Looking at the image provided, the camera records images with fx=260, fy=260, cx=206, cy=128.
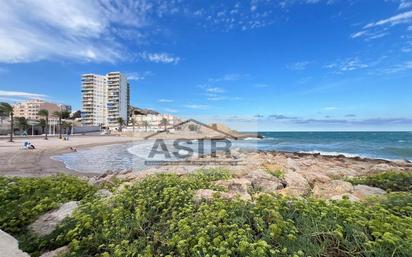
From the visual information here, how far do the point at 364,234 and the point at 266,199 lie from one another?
1541 mm

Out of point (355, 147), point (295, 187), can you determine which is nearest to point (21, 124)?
point (355, 147)

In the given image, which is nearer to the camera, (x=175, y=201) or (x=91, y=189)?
(x=175, y=201)

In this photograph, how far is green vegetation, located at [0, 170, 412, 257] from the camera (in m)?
3.13

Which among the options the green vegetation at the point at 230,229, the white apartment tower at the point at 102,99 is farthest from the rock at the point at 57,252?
the white apartment tower at the point at 102,99

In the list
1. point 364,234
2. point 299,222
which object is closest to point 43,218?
point 299,222

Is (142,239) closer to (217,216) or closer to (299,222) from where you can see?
(217,216)

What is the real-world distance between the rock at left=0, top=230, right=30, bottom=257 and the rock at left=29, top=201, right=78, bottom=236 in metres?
0.47

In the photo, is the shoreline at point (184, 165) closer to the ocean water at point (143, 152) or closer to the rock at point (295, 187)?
the ocean water at point (143, 152)

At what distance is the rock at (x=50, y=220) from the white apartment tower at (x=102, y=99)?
391 feet

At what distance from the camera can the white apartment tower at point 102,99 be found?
120438 mm

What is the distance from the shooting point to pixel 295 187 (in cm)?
700

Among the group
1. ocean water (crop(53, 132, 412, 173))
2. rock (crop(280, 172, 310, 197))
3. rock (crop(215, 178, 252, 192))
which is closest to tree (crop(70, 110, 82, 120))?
ocean water (crop(53, 132, 412, 173))

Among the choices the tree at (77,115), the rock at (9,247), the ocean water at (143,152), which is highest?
the tree at (77,115)

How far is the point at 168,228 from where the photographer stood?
13.4 ft
